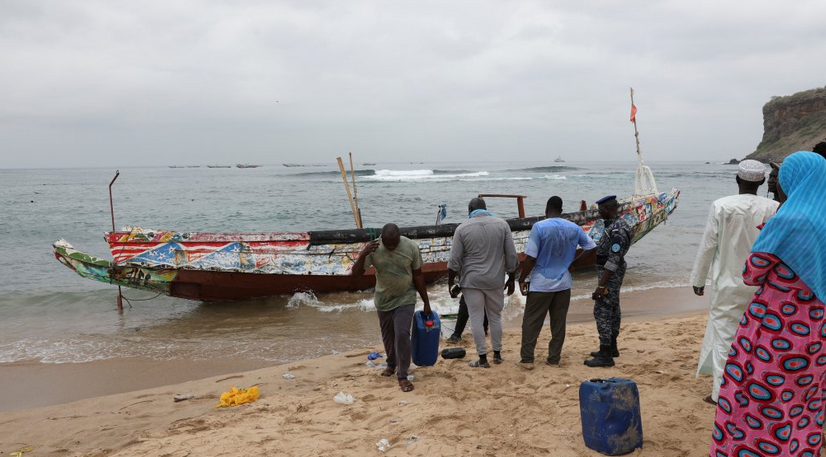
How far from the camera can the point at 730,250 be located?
3.68 meters

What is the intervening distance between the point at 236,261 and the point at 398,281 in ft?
18.5

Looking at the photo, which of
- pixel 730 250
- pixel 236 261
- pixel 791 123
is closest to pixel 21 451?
pixel 236 261

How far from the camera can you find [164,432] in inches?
178

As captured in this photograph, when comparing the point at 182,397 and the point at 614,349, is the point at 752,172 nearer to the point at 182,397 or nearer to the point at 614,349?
the point at 614,349

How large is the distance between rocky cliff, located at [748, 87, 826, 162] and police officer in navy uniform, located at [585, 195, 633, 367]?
6436 centimetres

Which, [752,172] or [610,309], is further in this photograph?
[610,309]

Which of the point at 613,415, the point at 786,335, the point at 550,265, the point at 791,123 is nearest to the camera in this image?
the point at 786,335

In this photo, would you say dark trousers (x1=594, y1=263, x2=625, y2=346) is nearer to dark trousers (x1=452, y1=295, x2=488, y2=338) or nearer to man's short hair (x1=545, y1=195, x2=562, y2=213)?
man's short hair (x1=545, y1=195, x2=562, y2=213)

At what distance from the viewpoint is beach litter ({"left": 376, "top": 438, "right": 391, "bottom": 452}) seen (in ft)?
12.2

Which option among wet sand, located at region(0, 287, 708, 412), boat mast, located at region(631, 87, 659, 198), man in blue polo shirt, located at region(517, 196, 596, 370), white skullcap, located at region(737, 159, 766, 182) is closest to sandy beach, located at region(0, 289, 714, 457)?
wet sand, located at region(0, 287, 708, 412)

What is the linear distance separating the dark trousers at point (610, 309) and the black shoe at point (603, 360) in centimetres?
6

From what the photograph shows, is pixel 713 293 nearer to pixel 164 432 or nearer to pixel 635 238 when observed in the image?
pixel 164 432

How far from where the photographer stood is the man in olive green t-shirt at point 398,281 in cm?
477

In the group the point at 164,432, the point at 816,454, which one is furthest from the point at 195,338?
the point at 816,454
